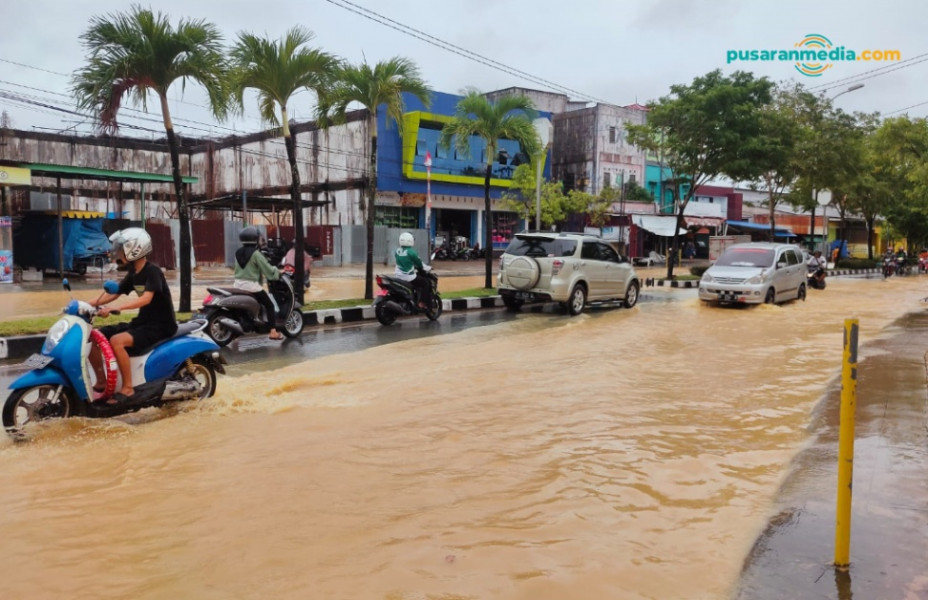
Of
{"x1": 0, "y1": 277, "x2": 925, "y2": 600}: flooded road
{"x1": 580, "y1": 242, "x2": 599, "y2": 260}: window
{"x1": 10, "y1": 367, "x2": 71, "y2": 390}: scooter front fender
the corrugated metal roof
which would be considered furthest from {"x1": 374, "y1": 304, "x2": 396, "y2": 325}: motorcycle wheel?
the corrugated metal roof

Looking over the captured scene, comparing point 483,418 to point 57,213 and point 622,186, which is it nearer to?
point 57,213

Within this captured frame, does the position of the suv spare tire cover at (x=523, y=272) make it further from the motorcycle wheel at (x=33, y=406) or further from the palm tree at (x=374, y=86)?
the motorcycle wheel at (x=33, y=406)

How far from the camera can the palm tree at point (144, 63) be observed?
10.8m

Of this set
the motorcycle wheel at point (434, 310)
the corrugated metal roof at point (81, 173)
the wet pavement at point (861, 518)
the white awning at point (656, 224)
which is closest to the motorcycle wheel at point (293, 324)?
the motorcycle wheel at point (434, 310)

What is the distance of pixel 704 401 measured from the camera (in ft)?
22.9

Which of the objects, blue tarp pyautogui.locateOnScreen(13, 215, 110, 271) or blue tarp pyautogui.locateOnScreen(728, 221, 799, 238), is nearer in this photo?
blue tarp pyautogui.locateOnScreen(13, 215, 110, 271)

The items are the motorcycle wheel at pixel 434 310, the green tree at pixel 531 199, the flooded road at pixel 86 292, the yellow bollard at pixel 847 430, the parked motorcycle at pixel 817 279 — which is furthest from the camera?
the green tree at pixel 531 199

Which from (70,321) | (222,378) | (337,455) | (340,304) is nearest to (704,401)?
(337,455)

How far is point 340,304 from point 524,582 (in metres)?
11.3

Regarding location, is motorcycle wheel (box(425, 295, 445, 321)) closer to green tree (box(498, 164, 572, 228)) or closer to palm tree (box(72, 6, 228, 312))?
palm tree (box(72, 6, 228, 312))

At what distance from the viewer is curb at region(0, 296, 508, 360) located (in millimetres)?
9305

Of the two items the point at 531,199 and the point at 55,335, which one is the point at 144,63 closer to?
the point at 55,335

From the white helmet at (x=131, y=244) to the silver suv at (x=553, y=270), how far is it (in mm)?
9030

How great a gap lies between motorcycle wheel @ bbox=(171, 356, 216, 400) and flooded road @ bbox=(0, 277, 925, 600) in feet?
0.42
